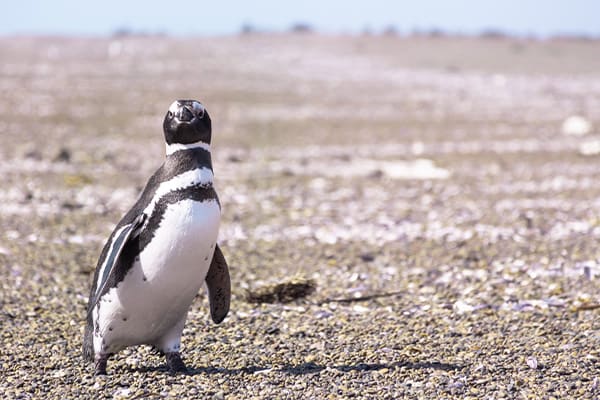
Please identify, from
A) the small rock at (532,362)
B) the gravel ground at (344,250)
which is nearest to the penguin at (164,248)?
the gravel ground at (344,250)

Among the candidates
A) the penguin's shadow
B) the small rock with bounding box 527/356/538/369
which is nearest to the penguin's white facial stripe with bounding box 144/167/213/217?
the penguin's shadow

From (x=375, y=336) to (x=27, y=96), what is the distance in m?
27.2

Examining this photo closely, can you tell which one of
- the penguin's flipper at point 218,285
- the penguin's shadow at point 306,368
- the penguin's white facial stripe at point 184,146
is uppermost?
the penguin's white facial stripe at point 184,146

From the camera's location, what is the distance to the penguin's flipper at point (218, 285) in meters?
5.26

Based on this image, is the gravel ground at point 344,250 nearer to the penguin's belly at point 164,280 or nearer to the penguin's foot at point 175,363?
the penguin's foot at point 175,363

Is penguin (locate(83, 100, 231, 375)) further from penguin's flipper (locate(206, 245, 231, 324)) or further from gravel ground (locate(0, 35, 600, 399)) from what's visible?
gravel ground (locate(0, 35, 600, 399))

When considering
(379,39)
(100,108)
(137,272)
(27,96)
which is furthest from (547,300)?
(379,39)

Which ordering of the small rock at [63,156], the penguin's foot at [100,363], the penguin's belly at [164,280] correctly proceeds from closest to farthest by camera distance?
the penguin's belly at [164,280]
the penguin's foot at [100,363]
the small rock at [63,156]

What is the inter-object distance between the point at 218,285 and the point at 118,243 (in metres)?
0.78

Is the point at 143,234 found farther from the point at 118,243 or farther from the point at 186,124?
the point at 186,124

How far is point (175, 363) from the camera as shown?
16.7 feet

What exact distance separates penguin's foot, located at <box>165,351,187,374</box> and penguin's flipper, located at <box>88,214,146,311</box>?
0.56m

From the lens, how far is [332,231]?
10.2 metres

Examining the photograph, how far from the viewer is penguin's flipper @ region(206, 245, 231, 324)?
5262mm
